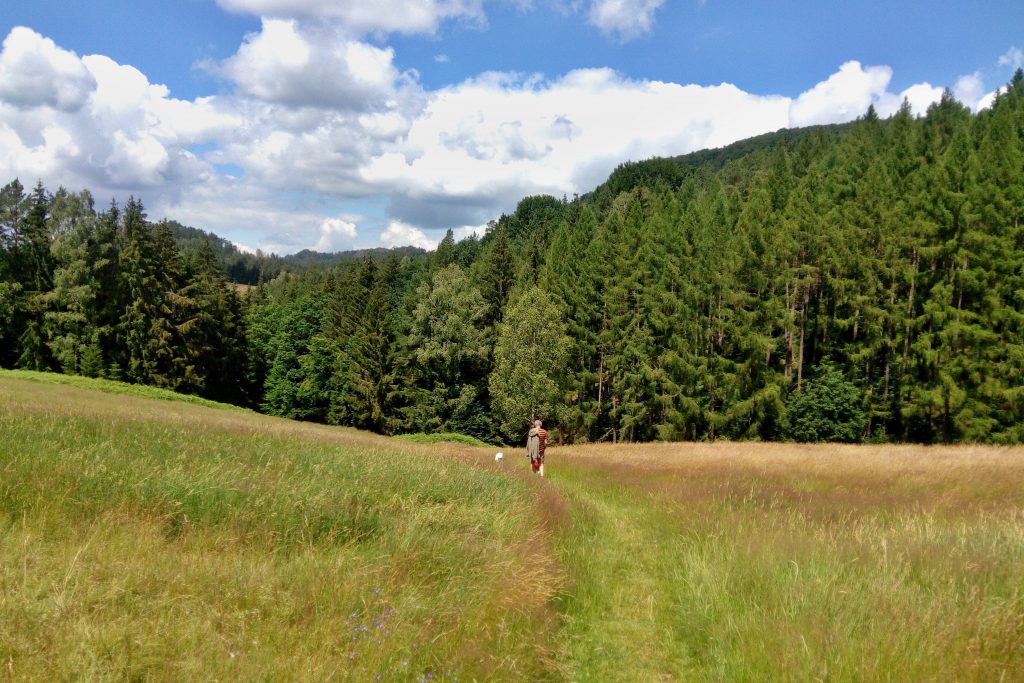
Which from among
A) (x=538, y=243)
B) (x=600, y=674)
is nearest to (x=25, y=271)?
(x=538, y=243)

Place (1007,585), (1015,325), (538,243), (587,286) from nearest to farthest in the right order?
(1007,585), (1015,325), (587,286), (538,243)

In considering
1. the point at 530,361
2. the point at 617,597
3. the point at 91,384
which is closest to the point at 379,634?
the point at 617,597

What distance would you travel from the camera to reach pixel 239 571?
4504 millimetres

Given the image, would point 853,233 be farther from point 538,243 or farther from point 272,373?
point 272,373

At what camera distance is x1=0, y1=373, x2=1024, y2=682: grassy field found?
12.2 feet

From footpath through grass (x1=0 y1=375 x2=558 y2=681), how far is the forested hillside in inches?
1289

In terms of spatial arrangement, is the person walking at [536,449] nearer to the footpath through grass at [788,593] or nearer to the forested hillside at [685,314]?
the footpath through grass at [788,593]

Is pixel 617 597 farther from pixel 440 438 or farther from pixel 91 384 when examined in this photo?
pixel 91 384

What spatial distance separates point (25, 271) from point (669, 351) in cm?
5628

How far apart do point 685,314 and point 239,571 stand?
37050 mm

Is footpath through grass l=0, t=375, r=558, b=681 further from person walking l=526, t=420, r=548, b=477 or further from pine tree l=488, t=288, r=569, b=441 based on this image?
pine tree l=488, t=288, r=569, b=441

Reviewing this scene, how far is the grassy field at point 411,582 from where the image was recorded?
12.2 feet

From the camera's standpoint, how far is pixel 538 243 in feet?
195

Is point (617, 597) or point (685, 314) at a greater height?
point (685, 314)
